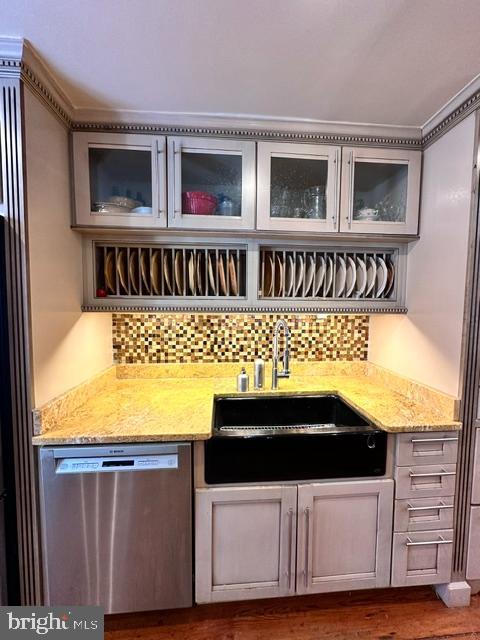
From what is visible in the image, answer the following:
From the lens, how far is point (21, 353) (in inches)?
49.1

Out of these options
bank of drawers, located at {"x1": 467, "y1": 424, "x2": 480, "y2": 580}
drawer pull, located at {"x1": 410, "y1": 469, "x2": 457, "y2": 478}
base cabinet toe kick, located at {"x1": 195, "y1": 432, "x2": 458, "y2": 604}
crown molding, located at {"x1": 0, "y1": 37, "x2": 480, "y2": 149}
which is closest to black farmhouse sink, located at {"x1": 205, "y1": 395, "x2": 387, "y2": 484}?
base cabinet toe kick, located at {"x1": 195, "y1": 432, "x2": 458, "y2": 604}

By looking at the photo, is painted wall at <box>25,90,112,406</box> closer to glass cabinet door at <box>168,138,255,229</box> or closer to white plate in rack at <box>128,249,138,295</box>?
white plate in rack at <box>128,249,138,295</box>

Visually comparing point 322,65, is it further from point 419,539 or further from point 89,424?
point 419,539

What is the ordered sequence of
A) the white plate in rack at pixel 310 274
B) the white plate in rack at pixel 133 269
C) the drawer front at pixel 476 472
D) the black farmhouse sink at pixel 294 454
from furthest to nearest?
the white plate in rack at pixel 310 274, the white plate in rack at pixel 133 269, the drawer front at pixel 476 472, the black farmhouse sink at pixel 294 454

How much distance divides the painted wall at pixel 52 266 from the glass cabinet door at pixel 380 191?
4.81 feet

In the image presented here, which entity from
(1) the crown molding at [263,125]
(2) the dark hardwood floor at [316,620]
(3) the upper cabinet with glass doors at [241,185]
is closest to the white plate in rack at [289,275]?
(3) the upper cabinet with glass doors at [241,185]

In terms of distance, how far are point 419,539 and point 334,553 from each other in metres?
0.43

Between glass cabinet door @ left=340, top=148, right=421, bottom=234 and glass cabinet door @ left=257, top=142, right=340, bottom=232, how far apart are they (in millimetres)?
75

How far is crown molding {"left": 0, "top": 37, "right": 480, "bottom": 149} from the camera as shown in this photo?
55.1 inches

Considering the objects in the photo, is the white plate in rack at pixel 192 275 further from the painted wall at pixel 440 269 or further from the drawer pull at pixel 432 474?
the drawer pull at pixel 432 474

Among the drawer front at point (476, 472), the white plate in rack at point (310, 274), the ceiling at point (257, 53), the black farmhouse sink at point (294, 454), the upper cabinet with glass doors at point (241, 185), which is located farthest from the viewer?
the white plate in rack at point (310, 274)

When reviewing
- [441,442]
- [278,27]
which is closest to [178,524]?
[441,442]

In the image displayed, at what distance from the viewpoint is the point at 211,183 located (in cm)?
167

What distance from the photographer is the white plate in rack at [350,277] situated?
6.04ft
